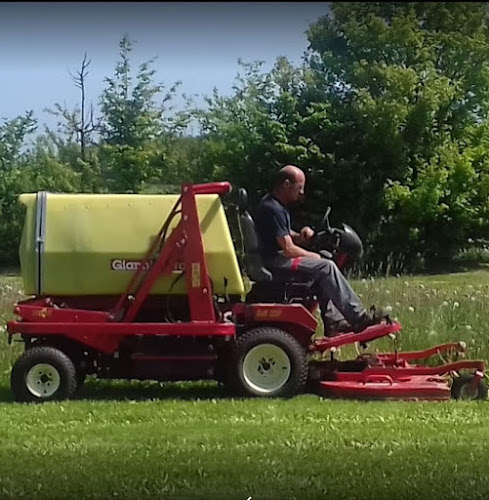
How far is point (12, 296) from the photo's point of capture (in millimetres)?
12133

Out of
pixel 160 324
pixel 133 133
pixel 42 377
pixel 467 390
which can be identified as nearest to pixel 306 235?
pixel 160 324

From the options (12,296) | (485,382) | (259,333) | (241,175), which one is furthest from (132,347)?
(241,175)

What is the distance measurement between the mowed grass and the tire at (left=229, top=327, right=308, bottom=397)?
0.49 feet

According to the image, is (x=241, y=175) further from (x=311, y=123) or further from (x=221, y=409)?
(x=221, y=409)

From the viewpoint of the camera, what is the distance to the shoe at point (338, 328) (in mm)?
8086

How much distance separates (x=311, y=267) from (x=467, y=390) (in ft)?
4.80

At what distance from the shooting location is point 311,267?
8008 mm

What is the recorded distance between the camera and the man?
7996mm

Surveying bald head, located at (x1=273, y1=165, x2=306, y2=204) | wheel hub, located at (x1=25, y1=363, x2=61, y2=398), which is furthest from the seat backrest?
wheel hub, located at (x1=25, y1=363, x2=61, y2=398)

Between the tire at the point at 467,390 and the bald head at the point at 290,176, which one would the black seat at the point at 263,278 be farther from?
the tire at the point at 467,390

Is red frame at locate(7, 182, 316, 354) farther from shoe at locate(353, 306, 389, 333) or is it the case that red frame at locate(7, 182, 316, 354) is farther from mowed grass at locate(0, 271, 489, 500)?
mowed grass at locate(0, 271, 489, 500)

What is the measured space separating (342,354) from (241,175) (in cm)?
1795

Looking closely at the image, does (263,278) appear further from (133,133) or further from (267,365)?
(133,133)

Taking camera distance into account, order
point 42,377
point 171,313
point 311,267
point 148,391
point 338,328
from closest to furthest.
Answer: point 42,377 → point 311,267 → point 338,328 → point 171,313 → point 148,391
